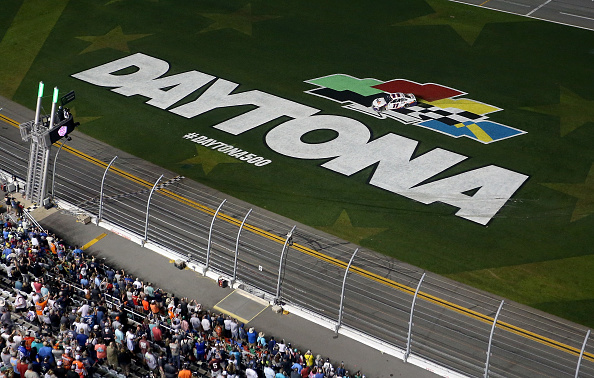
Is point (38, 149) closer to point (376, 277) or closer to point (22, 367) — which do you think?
point (22, 367)

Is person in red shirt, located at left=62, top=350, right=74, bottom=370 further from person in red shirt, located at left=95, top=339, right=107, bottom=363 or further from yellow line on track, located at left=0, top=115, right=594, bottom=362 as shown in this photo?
yellow line on track, located at left=0, top=115, right=594, bottom=362

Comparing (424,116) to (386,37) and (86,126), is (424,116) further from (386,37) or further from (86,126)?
(86,126)

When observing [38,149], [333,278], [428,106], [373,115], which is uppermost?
[38,149]

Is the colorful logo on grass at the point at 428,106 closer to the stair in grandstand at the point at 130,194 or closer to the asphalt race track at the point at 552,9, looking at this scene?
the stair in grandstand at the point at 130,194

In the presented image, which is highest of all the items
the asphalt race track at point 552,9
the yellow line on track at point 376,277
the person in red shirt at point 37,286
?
the asphalt race track at point 552,9

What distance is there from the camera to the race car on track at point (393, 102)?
140 feet

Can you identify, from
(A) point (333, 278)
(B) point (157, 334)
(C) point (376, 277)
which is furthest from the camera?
(C) point (376, 277)

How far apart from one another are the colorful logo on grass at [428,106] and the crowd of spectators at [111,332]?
20.9m

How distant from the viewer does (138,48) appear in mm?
51031

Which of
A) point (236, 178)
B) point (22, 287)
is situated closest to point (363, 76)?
point (236, 178)

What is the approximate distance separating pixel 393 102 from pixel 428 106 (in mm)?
2292

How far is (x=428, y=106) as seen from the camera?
43.3 meters

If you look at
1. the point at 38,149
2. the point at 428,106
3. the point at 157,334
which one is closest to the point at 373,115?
the point at 428,106

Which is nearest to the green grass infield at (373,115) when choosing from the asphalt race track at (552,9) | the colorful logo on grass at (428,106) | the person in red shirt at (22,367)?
the colorful logo on grass at (428,106)
